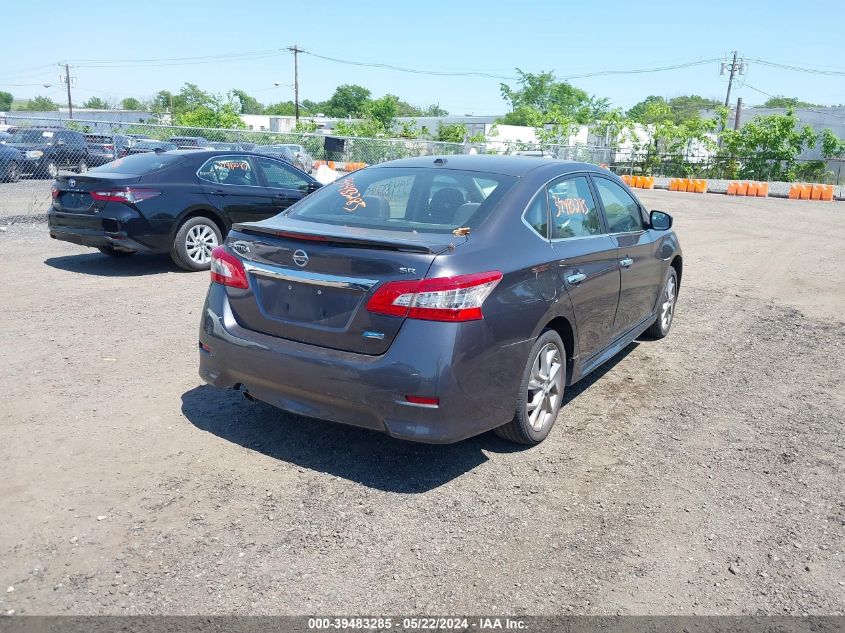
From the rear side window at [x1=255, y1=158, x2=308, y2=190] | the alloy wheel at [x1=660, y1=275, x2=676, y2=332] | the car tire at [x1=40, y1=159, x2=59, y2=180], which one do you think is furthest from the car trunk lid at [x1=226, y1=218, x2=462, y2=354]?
the car tire at [x1=40, y1=159, x2=59, y2=180]

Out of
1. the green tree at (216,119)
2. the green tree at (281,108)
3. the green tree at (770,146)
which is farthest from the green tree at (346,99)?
the green tree at (770,146)

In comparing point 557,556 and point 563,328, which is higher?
point 563,328

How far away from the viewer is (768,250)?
546 inches

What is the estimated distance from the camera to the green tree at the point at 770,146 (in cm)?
3859

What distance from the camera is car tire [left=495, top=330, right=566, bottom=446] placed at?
4230 millimetres

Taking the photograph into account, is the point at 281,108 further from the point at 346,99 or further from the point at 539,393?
the point at 539,393

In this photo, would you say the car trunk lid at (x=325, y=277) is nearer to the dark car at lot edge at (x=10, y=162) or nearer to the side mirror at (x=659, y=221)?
the side mirror at (x=659, y=221)

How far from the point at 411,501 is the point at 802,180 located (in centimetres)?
4087

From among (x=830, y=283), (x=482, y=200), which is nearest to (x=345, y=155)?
(x=830, y=283)

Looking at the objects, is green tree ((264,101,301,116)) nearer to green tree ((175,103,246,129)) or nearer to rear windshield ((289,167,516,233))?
green tree ((175,103,246,129))

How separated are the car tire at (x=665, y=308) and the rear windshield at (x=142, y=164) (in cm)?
625

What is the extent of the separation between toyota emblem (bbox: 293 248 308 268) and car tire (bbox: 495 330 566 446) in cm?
137

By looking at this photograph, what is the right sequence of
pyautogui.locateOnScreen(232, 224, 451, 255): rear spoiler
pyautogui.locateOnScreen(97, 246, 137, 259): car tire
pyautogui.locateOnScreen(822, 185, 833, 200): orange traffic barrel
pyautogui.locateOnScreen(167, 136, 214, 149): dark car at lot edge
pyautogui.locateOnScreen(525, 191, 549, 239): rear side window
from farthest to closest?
pyautogui.locateOnScreen(822, 185, 833, 200): orange traffic barrel
pyautogui.locateOnScreen(167, 136, 214, 149): dark car at lot edge
pyautogui.locateOnScreen(97, 246, 137, 259): car tire
pyautogui.locateOnScreen(525, 191, 549, 239): rear side window
pyautogui.locateOnScreen(232, 224, 451, 255): rear spoiler

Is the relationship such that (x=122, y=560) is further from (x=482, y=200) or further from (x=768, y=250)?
(x=768, y=250)
